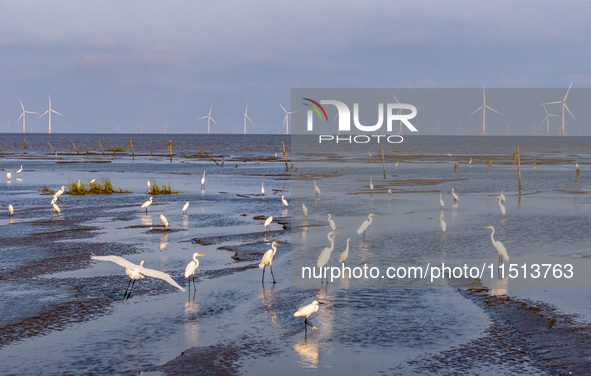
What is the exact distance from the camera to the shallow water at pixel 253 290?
26.1ft

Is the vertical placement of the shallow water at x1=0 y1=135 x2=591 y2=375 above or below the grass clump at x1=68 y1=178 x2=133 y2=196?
below

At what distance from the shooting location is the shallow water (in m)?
7.95

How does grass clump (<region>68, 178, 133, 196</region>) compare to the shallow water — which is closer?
the shallow water

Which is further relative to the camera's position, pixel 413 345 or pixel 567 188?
pixel 567 188

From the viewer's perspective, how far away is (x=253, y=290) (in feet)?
36.4

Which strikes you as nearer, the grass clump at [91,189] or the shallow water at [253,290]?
the shallow water at [253,290]

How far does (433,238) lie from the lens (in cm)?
1658

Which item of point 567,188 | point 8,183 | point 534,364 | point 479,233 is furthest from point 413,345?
point 8,183

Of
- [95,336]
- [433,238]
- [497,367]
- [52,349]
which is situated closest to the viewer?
[497,367]

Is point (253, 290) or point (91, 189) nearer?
point (253, 290)

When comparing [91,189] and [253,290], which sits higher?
[91,189]

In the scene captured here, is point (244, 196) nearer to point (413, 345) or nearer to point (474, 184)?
point (474, 184)

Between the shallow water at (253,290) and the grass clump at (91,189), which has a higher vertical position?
the grass clump at (91,189)

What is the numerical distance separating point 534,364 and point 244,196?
845 inches
